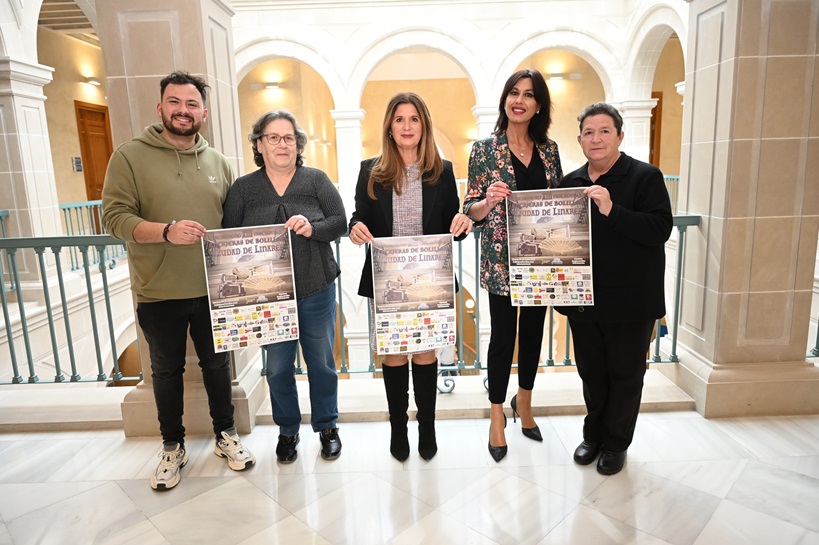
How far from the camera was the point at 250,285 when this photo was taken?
2.39 m

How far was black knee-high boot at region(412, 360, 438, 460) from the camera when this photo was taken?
2.58 m

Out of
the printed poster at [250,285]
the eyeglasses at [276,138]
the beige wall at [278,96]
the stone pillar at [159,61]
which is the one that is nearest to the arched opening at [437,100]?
the beige wall at [278,96]

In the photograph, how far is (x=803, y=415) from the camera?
309 centimetres

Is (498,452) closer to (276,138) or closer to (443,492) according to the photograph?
(443,492)

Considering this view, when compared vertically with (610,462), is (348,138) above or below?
above

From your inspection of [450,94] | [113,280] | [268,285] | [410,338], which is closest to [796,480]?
[410,338]

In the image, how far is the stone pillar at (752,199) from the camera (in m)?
2.84

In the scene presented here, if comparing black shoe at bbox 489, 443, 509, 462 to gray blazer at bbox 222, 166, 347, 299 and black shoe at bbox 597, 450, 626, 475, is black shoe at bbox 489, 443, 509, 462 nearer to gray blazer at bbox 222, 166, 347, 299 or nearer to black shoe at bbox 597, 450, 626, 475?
black shoe at bbox 597, 450, 626, 475

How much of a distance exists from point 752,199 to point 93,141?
41.4 feet

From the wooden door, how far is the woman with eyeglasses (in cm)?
1090

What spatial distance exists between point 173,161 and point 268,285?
2.28 feet

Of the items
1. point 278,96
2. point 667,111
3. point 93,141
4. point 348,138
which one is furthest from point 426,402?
point 667,111

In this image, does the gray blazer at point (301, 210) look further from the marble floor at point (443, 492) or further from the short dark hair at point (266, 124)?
the marble floor at point (443, 492)

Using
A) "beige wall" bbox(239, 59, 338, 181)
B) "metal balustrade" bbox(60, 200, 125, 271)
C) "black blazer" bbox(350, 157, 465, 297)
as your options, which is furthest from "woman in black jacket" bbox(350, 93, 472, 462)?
"beige wall" bbox(239, 59, 338, 181)
